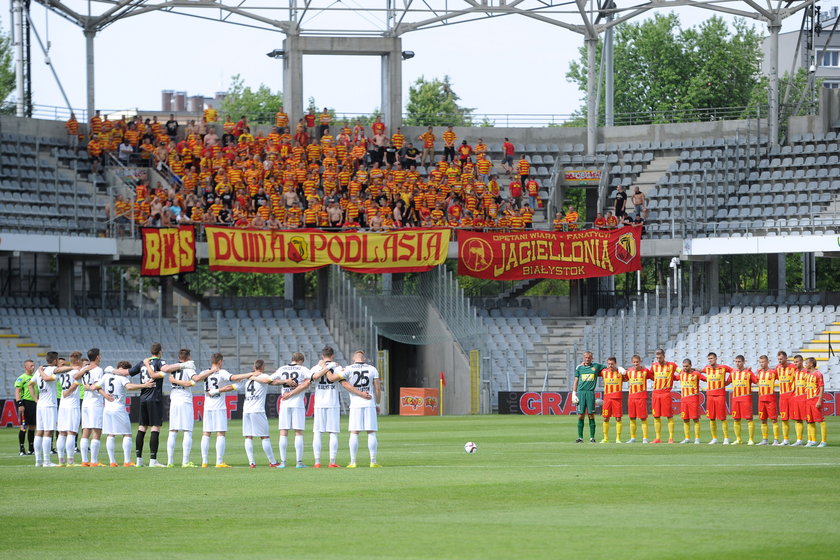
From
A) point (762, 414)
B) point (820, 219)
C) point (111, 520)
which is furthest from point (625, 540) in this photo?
point (820, 219)

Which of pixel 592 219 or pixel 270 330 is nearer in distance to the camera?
pixel 270 330

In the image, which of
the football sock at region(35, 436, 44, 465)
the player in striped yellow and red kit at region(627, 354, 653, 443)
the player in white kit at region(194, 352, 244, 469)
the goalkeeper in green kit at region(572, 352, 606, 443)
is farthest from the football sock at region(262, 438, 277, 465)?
the player in striped yellow and red kit at region(627, 354, 653, 443)

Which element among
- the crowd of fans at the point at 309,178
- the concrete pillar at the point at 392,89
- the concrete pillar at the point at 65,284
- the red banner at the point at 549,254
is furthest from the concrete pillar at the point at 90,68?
the red banner at the point at 549,254

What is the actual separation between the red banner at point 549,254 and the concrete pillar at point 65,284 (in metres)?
13.2

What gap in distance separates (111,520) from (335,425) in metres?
7.34

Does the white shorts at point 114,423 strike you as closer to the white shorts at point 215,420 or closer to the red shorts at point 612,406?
the white shorts at point 215,420

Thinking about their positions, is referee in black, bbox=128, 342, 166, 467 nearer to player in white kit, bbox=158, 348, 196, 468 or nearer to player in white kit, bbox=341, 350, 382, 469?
player in white kit, bbox=158, 348, 196, 468

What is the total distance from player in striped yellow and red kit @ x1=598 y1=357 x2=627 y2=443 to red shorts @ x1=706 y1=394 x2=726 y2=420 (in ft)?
6.12

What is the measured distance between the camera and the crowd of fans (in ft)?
150

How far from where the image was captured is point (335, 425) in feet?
72.6

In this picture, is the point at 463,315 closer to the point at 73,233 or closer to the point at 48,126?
the point at 73,233

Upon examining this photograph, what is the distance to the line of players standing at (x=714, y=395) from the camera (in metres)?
26.8

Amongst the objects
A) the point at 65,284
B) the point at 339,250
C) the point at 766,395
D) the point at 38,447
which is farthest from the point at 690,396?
Result: the point at 65,284

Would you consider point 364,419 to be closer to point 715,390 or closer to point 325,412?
point 325,412
